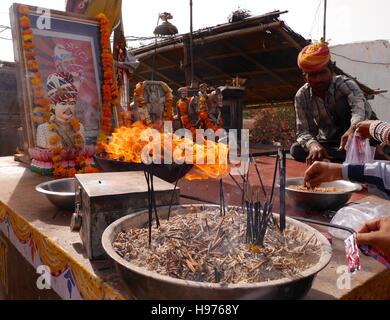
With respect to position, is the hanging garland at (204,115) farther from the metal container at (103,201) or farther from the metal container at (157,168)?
the metal container at (103,201)

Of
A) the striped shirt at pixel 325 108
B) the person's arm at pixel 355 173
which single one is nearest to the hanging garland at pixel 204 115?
the striped shirt at pixel 325 108

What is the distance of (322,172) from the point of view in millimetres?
2451

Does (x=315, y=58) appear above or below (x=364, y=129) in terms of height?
above

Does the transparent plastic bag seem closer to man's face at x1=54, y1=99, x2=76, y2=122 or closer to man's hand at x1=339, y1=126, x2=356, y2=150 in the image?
man's hand at x1=339, y1=126, x2=356, y2=150

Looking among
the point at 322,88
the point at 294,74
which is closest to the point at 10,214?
the point at 322,88

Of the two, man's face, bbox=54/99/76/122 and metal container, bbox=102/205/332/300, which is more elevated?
man's face, bbox=54/99/76/122

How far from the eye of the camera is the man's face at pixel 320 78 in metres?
4.33

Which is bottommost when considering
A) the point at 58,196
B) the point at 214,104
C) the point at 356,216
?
the point at 356,216

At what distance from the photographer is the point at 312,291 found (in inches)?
57.8

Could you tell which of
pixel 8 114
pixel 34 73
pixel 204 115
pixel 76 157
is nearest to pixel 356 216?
pixel 76 157

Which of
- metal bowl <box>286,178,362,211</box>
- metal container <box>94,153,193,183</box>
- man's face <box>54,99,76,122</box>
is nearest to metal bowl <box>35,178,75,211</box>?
metal container <box>94,153,193,183</box>

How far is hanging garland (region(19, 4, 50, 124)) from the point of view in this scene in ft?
14.9

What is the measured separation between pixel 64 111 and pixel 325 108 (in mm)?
3802

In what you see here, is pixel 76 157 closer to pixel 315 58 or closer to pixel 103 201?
pixel 103 201
